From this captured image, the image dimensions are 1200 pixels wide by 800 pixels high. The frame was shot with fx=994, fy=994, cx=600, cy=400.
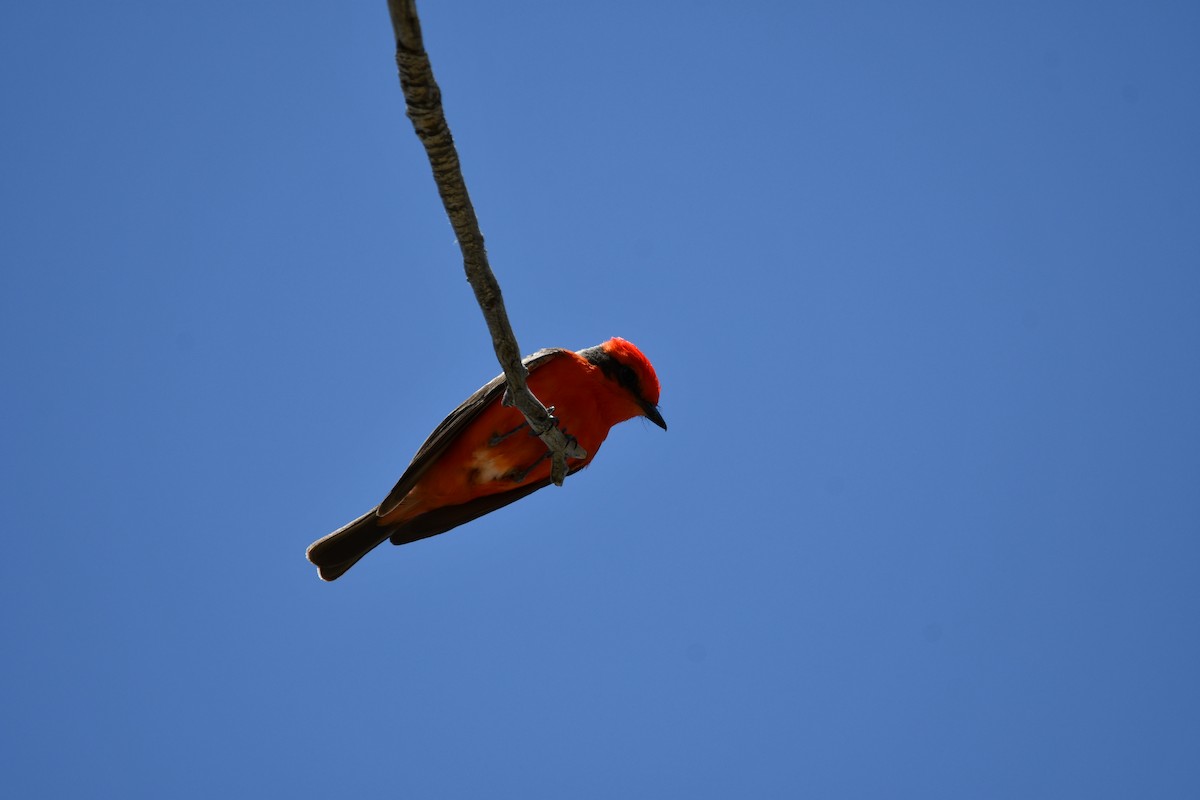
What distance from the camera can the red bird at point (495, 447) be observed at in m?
6.25

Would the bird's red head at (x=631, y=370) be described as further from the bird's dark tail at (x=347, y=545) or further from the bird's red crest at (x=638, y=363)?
the bird's dark tail at (x=347, y=545)

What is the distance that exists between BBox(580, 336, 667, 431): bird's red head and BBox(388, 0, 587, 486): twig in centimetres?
218

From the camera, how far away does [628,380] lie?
6773 mm

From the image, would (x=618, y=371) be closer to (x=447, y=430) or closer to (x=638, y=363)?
(x=638, y=363)

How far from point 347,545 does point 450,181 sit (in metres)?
4.21

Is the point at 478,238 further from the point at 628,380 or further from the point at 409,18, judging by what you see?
the point at 628,380

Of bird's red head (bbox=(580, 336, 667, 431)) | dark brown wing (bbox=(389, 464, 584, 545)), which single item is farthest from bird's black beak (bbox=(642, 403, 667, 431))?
dark brown wing (bbox=(389, 464, 584, 545))

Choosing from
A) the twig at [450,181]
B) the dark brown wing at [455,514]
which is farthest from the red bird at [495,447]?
the twig at [450,181]

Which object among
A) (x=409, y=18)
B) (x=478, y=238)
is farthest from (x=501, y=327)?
(x=409, y=18)

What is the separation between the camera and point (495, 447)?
20.5 ft

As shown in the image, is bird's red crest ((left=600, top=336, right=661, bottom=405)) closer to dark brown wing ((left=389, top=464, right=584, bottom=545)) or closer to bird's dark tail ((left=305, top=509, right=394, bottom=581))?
dark brown wing ((left=389, top=464, right=584, bottom=545))

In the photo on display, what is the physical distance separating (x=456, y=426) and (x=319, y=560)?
1671mm

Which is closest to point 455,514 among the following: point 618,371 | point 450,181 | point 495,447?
point 495,447

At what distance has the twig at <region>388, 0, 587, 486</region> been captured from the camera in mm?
2844
